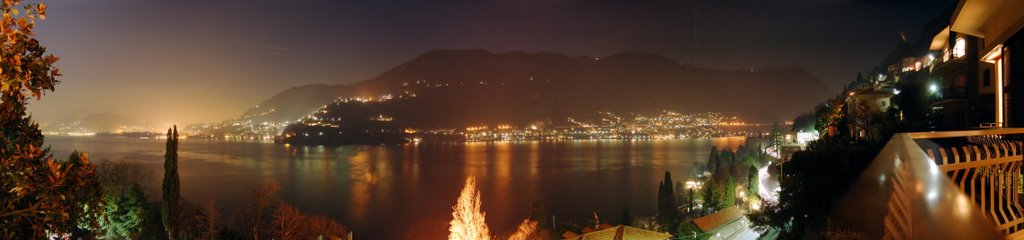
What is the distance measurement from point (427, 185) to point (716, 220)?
1073 inches

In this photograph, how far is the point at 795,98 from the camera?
15162 cm

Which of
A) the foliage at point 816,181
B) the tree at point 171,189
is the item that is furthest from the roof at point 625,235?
the tree at point 171,189

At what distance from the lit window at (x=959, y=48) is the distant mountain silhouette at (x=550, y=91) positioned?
9167 cm

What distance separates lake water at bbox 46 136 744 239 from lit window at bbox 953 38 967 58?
1540 centimetres

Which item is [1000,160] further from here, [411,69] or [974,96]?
[411,69]

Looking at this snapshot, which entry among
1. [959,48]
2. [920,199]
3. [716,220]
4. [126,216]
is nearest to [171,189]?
[126,216]

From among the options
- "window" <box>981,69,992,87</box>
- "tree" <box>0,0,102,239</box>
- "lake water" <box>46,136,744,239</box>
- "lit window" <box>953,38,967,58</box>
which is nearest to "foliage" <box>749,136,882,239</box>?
"window" <box>981,69,992,87</box>

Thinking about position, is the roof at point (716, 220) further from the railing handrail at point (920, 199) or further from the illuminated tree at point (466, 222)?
the railing handrail at point (920, 199)

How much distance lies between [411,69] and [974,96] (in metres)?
166

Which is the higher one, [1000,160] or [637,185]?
[1000,160]

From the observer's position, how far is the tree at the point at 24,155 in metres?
2.01

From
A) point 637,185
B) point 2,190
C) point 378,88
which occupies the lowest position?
point 637,185

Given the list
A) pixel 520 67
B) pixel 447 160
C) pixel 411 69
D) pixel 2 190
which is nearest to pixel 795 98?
pixel 520 67

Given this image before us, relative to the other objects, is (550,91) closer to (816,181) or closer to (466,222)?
(466,222)
